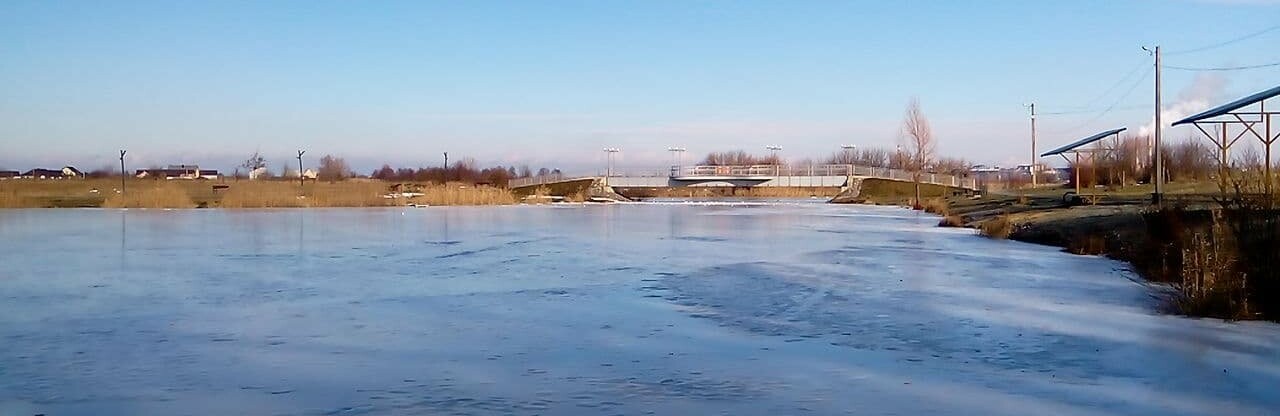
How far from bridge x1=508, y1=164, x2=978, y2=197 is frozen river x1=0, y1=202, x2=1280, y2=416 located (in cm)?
5247

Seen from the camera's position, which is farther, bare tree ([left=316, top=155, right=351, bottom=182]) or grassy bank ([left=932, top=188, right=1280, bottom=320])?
bare tree ([left=316, top=155, right=351, bottom=182])

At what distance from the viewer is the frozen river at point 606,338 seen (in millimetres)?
6062

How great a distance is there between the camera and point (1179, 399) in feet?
19.7

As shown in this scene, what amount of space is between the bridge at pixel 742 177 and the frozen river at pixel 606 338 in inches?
2066

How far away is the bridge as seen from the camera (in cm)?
6888

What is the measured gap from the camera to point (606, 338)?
332 inches

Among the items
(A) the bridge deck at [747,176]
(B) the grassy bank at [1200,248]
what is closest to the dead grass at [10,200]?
(A) the bridge deck at [747,176]

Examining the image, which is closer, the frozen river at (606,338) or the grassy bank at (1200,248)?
the frozen river at (606,338)

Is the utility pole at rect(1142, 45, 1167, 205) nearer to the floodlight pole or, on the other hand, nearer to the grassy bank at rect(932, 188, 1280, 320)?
the floodlight pole

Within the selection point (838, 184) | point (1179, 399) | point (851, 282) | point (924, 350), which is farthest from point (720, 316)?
point (838, 184)

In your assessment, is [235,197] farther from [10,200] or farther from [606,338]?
[606,338]

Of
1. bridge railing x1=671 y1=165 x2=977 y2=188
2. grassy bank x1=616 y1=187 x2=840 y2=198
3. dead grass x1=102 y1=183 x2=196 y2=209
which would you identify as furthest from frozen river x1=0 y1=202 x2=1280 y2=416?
grassy bank x1=616 y1=187 x2=840 y2=198

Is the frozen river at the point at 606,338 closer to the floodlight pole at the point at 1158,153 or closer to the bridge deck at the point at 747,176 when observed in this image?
the floodlight pole at the point at 1158,153

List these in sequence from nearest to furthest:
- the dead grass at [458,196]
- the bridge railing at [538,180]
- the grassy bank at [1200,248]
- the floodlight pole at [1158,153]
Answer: the grassy bank at [1200,248], the floodlight pole at [1158,153], the dead grass at [458,196], the bridge railing at [538,180]
